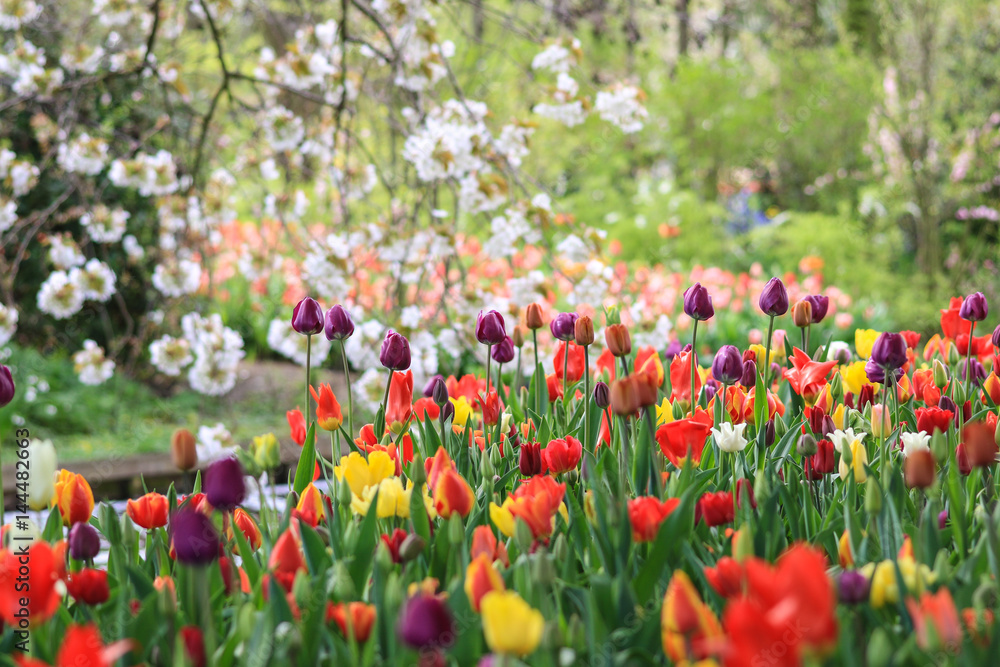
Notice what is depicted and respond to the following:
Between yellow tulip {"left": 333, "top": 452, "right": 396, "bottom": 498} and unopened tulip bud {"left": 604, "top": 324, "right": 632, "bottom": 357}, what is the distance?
362mm

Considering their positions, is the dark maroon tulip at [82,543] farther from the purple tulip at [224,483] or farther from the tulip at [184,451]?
the purple tulip at [224,483]

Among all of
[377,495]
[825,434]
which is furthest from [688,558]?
[825,434]

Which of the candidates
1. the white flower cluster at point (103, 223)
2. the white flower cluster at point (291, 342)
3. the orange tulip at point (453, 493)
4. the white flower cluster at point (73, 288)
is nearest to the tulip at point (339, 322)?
the orange tulip at point (453, 493)

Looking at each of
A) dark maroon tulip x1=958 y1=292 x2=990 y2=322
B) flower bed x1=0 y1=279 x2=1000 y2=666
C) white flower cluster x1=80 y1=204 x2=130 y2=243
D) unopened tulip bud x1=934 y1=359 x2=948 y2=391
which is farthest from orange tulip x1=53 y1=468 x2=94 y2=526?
white flower cluster x1=80 y1=204 x2=130 y2=243

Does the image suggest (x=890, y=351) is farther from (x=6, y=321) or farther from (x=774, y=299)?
(x=6, y=321)

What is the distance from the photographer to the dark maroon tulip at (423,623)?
0.71 meters

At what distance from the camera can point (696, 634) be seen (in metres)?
0.77

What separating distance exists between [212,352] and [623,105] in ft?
6.46

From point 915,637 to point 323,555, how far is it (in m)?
0.65

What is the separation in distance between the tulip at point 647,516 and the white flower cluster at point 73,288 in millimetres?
3425

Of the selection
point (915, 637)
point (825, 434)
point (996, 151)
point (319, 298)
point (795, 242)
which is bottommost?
point (915, 637)

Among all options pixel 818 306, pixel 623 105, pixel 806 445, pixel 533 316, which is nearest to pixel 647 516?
pixel 806 445

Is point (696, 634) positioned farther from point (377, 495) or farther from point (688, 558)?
point (377, 495)

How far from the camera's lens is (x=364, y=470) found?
1198 mm
